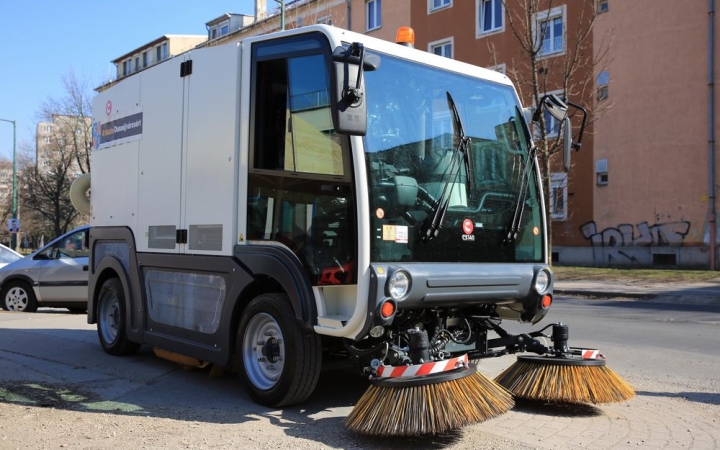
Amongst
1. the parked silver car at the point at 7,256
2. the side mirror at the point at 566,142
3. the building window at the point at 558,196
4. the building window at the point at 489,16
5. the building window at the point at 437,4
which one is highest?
the building window at the point at 437,4

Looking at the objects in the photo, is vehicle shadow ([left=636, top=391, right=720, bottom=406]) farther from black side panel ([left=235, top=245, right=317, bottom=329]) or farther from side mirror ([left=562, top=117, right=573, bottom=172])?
black side panel ([left=235, top=245, right=317, bottom=329])

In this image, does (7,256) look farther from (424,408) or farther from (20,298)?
(424,408)

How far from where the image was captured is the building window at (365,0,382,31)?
1385 inches

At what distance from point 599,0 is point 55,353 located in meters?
22.9

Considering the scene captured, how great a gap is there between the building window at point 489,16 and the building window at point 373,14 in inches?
247

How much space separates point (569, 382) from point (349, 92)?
275 cm

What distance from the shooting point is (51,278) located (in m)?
12.9

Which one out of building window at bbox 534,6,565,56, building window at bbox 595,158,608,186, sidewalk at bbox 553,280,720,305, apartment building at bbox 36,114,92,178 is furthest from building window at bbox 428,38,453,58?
apartment building at bbox 36,114,92,178

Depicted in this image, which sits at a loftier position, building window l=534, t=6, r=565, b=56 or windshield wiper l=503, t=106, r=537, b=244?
building window l=534, t=6, r=565, b=56

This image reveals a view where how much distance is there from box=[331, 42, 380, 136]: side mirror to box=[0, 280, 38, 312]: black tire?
10.7m

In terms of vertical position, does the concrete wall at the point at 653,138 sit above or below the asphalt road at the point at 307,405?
above

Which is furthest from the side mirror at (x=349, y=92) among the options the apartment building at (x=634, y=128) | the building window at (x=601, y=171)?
the building window at (x=601, y=171)

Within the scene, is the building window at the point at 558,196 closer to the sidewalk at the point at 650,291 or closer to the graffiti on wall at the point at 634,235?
the graffiti on wall at the point at 634,235

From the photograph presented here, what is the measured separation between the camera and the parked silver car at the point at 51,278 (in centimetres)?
1270
